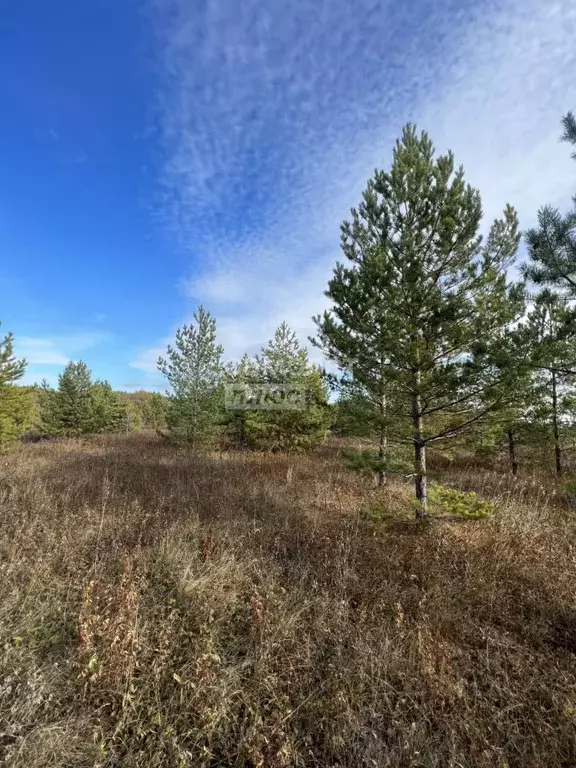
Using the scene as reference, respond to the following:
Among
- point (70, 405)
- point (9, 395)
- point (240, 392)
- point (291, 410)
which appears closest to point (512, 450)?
point (291, 410)

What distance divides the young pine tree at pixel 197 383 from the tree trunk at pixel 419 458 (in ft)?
39.0

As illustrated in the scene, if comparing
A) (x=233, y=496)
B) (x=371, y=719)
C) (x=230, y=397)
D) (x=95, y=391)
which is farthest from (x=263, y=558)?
(x=95, y=391)

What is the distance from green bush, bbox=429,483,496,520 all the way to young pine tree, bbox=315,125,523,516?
235 mm

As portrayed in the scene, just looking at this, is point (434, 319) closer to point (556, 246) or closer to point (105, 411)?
point (556, 246)

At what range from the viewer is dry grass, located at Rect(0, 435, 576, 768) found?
2.22 m

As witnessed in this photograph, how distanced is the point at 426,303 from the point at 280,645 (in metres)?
5.05

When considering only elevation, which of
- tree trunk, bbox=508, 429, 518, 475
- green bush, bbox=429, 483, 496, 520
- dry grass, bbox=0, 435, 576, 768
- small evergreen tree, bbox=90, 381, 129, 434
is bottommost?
dry grass, bbox=0, 435, 576, 768

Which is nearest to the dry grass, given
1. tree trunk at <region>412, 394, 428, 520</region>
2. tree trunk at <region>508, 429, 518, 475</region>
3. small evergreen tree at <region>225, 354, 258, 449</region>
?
tree trunk at <region>412, 394, 428, 520</region>

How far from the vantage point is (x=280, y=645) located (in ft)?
9.87

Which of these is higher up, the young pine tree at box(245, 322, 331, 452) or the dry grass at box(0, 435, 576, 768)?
the young pine tree at box(245, 322, 331, 452)

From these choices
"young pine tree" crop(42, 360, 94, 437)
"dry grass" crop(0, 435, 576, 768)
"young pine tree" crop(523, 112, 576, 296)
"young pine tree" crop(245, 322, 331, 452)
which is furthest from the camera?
"young pine tree" crop(42, 360, 94, 437)

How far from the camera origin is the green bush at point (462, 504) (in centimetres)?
520

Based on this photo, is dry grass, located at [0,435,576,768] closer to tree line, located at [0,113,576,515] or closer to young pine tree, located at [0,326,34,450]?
tree line, located at [0,113,576,515]

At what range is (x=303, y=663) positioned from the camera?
287cm
